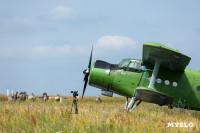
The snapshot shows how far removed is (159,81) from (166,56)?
5.47ft

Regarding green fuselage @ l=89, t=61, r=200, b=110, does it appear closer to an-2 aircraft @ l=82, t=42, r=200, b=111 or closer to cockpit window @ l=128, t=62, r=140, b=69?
an-2 aircraft @ l=82, t=42, r=200, b=111

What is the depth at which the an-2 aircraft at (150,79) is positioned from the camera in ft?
34.0

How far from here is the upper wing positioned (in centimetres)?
879

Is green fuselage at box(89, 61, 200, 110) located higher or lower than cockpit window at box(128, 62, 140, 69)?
lower

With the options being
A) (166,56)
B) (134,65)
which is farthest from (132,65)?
(166,56)

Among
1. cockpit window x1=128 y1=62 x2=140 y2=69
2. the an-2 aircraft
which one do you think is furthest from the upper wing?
cockpit window x1=128 y1=62 x2=140 y2=69

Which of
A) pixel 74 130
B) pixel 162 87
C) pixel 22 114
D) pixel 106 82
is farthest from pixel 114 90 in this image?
pixel 74 130

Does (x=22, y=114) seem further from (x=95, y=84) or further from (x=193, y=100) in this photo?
(x=193, y=100)

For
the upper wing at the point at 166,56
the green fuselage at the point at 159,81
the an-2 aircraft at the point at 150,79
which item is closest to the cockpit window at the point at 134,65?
the an-2 aircraft at the point at 150,79

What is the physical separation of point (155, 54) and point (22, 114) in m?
5.91

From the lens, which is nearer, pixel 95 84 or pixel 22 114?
pixel 22 114

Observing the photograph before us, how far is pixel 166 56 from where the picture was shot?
9.41 m

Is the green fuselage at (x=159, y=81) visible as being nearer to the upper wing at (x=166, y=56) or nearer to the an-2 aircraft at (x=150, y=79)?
the an-2 aircraft at (x=150, y=79)

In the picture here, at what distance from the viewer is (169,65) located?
10.3 metres
